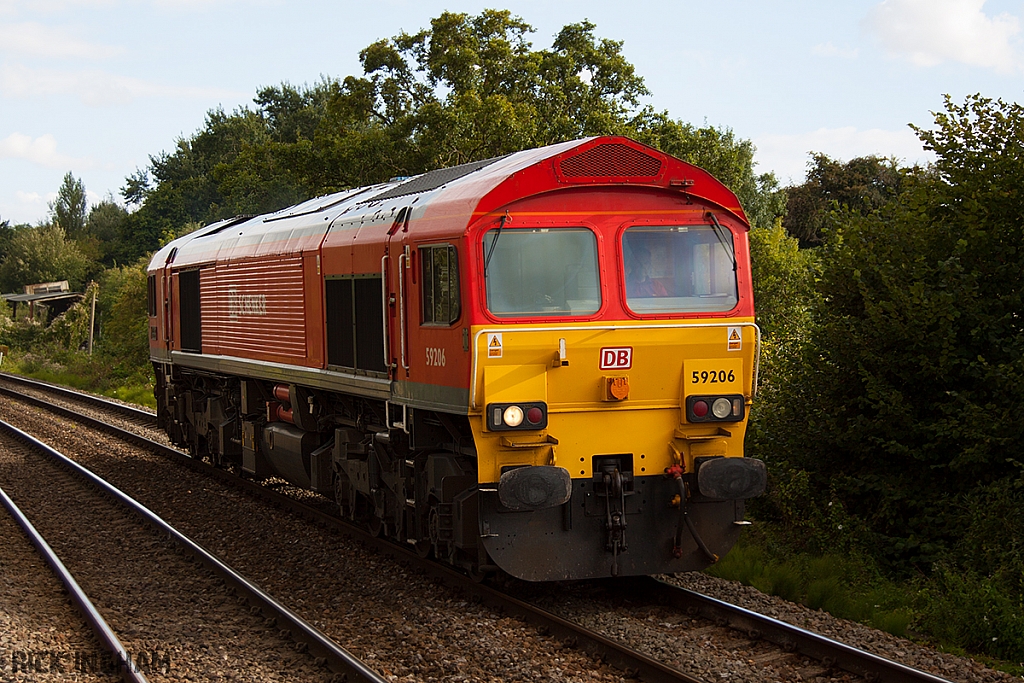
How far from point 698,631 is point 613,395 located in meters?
1.77

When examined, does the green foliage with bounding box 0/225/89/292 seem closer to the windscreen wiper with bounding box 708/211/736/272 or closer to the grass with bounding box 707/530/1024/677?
the grass with bounding box 707/530/1024/677

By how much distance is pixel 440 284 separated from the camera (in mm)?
8289

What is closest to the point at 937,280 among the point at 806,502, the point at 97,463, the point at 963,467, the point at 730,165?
the point at 963,467

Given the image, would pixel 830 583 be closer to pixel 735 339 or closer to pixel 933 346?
pixel 735 339

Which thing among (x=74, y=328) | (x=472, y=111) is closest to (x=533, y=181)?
(x=472, y=111)

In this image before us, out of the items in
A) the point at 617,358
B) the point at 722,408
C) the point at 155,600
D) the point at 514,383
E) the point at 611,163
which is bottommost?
the point at 155,600

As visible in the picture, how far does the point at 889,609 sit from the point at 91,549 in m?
7.69

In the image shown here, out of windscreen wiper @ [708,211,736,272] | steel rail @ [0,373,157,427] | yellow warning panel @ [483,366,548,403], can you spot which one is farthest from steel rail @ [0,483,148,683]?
steel rail @ [0,373,157,427]

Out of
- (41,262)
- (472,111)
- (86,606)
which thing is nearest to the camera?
(86,606)

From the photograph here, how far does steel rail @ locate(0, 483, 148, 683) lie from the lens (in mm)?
7013

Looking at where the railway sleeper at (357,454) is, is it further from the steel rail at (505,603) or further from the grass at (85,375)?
the grass at (85,375)

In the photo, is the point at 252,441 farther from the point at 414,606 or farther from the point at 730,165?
the point at 730,165

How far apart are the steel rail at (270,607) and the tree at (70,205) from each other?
108 m

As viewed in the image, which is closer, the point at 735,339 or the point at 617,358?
the point at 617,358
